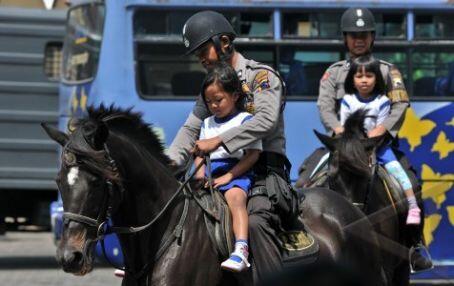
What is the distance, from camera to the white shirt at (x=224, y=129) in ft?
17.5

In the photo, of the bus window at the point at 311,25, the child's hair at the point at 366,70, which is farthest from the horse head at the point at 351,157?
the bus window at the point at 311,25

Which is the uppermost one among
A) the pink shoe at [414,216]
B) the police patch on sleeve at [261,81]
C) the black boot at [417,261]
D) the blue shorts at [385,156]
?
the police patch on sleeve at [261,81]

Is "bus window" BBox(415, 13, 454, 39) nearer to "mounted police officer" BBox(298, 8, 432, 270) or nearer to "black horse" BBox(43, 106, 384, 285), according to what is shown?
"mounted police officer" BBox(298, 8, 432, 270)

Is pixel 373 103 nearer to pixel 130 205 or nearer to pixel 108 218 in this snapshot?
pixel 130 205

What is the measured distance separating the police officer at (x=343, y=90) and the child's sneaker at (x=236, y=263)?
9.65 feet

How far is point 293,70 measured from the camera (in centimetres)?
1123

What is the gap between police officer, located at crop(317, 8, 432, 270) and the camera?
7.75m

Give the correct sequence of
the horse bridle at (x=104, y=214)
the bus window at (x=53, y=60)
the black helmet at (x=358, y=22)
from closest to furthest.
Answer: the horse bridle at (x=104, y=214), the black helmet at (x=358, y=22), the bus window at (x=53, y=60)

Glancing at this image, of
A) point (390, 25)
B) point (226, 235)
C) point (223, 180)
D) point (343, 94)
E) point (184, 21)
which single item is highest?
point (184, 21)

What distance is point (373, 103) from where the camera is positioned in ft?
25.6

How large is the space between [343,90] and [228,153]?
9.20 ft

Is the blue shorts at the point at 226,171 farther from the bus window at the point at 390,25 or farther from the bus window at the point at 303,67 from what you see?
the bus window at the point at 390,25

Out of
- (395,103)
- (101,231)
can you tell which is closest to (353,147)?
(395,103)

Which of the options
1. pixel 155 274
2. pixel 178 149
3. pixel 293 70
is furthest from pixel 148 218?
pixel 293 70
